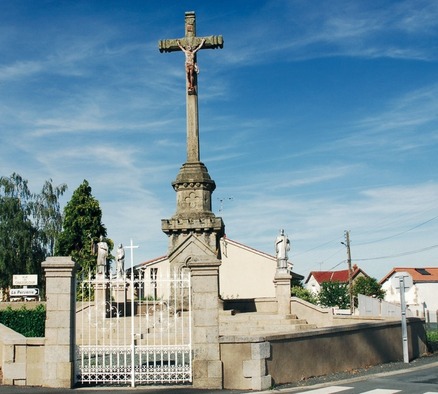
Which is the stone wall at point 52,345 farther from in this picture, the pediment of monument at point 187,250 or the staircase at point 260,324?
the pediment of monument at point 187,250

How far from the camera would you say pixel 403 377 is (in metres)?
13.0

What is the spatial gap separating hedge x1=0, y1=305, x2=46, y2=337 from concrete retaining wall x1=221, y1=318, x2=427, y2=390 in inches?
554

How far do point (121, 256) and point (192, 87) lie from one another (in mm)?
9696

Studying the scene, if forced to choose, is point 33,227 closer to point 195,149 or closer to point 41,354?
point 195,149

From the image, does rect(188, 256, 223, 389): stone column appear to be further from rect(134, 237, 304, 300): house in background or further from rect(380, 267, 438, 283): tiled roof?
rect(380, 267, 438, 283): tiled roof

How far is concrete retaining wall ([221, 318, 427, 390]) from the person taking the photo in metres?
11.7

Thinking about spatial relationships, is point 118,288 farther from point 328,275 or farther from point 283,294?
point 328,275

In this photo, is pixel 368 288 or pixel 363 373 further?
pixel 368 288

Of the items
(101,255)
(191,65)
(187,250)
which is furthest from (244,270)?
(101,255)

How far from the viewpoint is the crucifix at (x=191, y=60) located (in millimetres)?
28531

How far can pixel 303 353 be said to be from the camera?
42.3 ft

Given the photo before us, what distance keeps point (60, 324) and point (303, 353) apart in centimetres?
518

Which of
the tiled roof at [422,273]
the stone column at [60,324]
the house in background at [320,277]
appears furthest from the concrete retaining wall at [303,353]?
the house in background at [320,277]

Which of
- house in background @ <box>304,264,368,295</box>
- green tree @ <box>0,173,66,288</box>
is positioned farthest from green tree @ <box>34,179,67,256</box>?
house in background @ <box>304,264,368,295</box>
